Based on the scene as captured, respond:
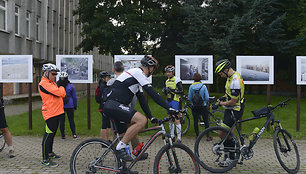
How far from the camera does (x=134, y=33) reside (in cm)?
2455

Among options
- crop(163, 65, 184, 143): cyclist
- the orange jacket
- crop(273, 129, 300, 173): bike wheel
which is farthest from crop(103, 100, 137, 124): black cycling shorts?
crop(163, 65, 184, 143): cyclist

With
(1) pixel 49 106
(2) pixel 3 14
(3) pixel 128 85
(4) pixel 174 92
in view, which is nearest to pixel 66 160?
(1) pixel 49 106

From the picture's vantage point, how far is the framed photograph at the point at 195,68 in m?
9.71

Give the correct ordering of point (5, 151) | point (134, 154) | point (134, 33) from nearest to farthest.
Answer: point (134, 154) → point (5, 151) → point (134, 33)

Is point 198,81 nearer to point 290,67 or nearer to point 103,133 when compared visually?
point 103,133

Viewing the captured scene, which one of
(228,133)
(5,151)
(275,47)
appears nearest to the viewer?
(228,133)

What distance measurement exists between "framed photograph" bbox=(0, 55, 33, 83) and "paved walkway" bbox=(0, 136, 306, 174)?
217 cm

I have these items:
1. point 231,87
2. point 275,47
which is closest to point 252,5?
point 275,47

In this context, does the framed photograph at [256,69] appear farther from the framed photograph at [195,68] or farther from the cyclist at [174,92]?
the cyclist at [174,92]

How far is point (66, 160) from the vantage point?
6.21 meters

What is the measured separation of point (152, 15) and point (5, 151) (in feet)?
58.1

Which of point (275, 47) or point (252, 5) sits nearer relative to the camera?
point (252, 5)

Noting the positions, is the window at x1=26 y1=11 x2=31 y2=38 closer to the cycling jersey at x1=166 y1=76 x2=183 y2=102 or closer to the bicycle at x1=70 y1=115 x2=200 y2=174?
the cycling jersey at x1=166 y1=76 x2=183 y2=102

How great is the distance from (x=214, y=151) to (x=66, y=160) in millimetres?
2934
